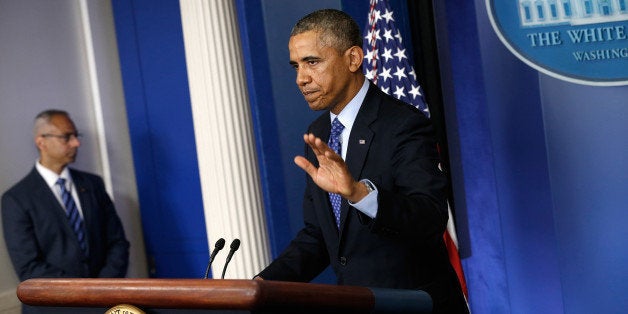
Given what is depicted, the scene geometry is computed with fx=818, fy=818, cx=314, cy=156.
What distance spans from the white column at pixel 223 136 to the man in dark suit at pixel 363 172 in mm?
1647

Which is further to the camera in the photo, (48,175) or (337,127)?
(48,175)

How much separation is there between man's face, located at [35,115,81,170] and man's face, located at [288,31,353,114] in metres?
A: 2.62

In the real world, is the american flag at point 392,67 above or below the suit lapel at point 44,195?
above

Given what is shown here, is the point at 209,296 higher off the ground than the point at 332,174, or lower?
lower

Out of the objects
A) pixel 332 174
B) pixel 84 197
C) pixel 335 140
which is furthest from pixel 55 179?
pixel 332 174

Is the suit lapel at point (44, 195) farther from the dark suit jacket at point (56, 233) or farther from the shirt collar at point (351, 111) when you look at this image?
the shirt collar at point (351, 111)

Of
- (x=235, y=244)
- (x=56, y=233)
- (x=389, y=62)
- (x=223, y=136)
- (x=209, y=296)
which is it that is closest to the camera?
(x=209, y=296)

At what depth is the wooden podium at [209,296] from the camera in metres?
1.57

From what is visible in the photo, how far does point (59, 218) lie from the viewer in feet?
14.9

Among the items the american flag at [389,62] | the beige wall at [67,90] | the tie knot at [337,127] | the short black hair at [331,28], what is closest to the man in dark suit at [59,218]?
the beige wall at [67,90]

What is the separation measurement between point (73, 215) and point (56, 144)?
0.42 meters

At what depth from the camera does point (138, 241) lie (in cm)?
545

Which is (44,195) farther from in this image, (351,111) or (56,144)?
(351,111)

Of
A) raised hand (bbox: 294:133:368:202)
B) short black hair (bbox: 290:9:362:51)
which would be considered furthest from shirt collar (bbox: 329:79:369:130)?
raised hand (bbox: 294:133:368:202)
